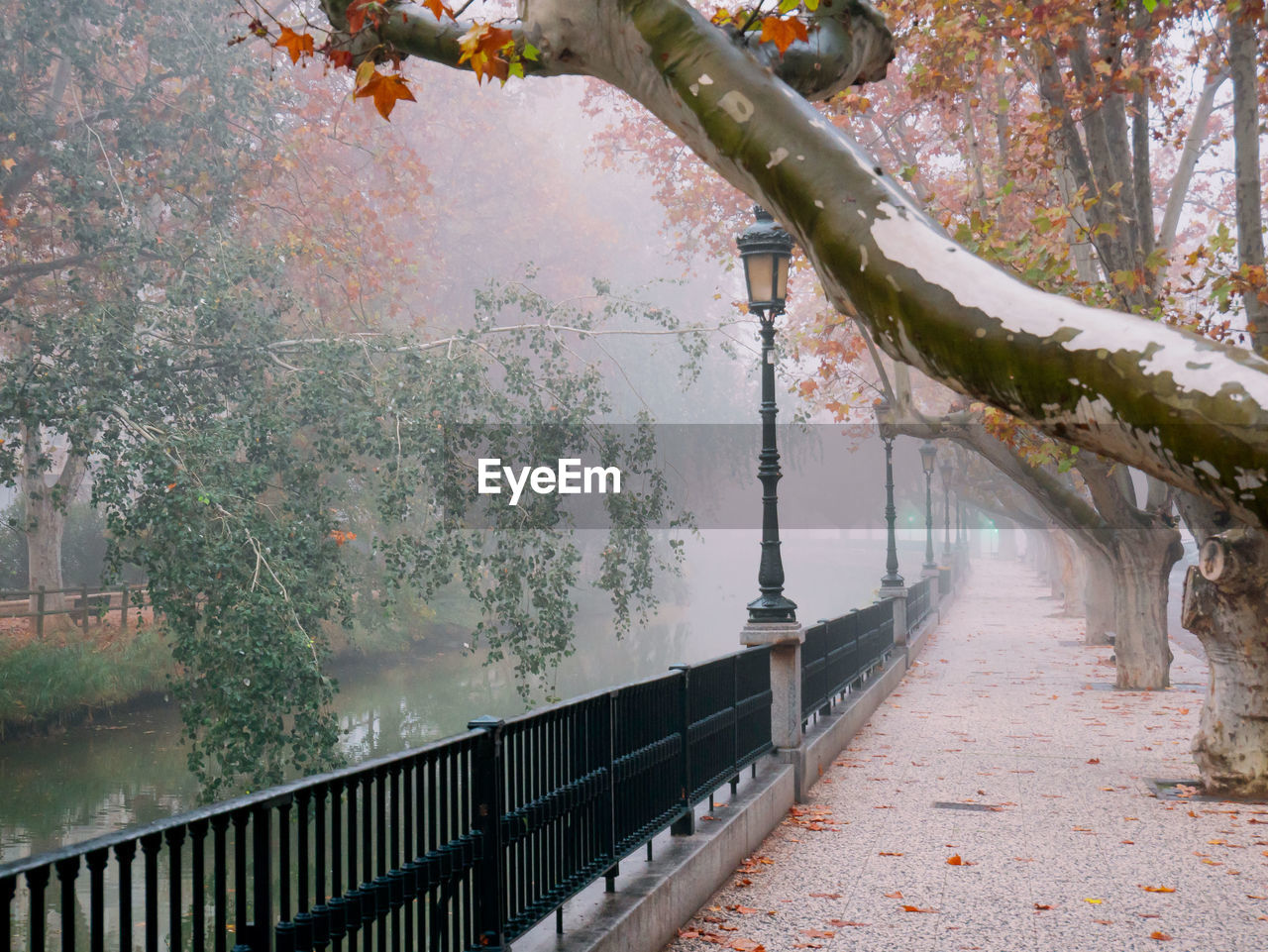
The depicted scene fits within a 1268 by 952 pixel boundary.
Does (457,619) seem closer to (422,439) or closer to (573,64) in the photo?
(422,439)

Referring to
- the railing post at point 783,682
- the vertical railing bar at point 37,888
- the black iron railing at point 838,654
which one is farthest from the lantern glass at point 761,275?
the vertical railing bar at point 37,888

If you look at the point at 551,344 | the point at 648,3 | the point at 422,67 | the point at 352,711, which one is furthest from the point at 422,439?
the point at 422,67

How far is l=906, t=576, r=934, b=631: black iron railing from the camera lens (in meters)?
26.1

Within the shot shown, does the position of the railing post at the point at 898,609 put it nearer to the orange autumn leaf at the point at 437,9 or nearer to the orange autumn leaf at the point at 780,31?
the orange autumn leaf at the point at 437,9

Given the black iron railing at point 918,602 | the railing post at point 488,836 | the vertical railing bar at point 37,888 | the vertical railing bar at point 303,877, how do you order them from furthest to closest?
1. the black iron railing at point 918,602
2. the railing post at point 488,836
3. the vertical railing bar at point 303,877
4. the vertical railing bar at point 37,888

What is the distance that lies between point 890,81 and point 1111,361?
22.3 m

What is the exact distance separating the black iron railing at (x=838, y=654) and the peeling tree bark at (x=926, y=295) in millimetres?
8396

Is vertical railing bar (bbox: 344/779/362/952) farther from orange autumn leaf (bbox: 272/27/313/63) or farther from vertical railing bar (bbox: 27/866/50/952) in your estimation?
orange autumn leaf (bbox: 272/27/313/63)

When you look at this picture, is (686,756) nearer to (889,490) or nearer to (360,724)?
(360,724)

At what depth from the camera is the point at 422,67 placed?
36.0m

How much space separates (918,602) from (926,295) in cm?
2657

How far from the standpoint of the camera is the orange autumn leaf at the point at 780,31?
389 centimetres

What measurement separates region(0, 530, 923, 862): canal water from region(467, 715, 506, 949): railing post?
10.3m

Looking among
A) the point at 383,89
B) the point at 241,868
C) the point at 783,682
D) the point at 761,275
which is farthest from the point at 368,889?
the point at 761,275
